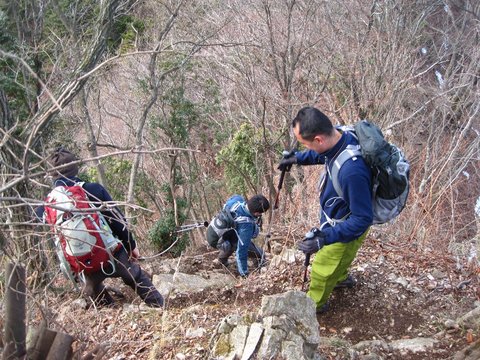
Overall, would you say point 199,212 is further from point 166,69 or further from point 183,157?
point 166,69

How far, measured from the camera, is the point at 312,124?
3465mm

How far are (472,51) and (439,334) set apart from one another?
1235 cm

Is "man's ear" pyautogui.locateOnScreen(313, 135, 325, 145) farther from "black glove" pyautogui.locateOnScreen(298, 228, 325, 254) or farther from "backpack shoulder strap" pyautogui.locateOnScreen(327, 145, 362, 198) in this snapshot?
"black glove" pyautogui.locateOnScreen(298, 228, 325, 254)

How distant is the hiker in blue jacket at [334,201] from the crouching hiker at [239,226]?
4.69 ft

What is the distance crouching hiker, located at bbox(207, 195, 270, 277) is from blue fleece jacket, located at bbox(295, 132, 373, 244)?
1.58 metres

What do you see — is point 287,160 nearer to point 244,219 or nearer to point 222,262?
point 244,219

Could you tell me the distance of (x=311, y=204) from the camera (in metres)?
7.84

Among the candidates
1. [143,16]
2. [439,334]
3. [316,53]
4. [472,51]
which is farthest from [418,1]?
[439,334]

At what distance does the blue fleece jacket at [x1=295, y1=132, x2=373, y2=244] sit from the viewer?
11.2 ft

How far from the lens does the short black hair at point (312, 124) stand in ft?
11.4

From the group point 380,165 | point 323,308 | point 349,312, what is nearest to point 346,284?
point 349,312

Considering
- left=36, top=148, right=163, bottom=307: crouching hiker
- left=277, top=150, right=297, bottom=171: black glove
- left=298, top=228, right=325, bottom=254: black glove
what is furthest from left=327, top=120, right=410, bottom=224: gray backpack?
left=36, top=148, right=163, bottom=307: crouching hiker

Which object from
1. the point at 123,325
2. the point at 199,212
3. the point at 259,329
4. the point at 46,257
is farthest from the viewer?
the point at 199,212

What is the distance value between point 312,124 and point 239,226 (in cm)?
231
